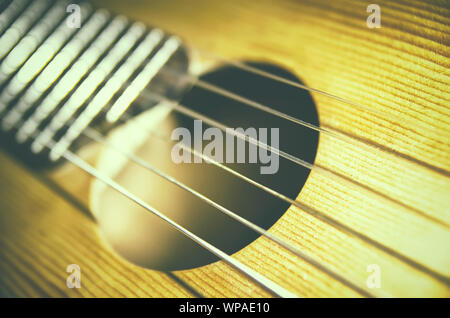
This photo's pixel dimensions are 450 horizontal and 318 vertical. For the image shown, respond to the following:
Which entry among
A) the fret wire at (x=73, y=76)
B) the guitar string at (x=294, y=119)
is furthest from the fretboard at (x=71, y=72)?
the guitar string at (x=294, y=119)

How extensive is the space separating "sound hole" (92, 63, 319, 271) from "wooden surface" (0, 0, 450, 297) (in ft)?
0.08

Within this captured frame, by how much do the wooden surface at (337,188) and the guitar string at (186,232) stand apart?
13 mm

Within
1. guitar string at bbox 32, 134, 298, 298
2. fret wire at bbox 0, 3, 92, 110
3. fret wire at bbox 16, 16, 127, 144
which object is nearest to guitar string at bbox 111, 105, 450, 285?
guitar string at bbox 32, 134, 298, 298

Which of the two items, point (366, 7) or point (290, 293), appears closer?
point (290, 293)

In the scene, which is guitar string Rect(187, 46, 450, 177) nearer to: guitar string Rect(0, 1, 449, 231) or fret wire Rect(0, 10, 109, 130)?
guitar string Rect(0, 1, 449, 231)

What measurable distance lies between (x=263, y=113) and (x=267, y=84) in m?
0.07

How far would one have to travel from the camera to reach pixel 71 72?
0.68 metres

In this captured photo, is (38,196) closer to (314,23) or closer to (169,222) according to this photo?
(169,222)

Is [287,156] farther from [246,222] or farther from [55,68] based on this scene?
[55,68]

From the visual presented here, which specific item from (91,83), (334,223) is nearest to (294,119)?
(334,223)

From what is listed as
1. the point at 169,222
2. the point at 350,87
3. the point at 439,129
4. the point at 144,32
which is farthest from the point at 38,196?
the point at 439,129

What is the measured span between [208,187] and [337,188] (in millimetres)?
226

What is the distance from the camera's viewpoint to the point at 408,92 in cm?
50

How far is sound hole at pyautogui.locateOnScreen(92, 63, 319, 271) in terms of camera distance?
1.62 ft
